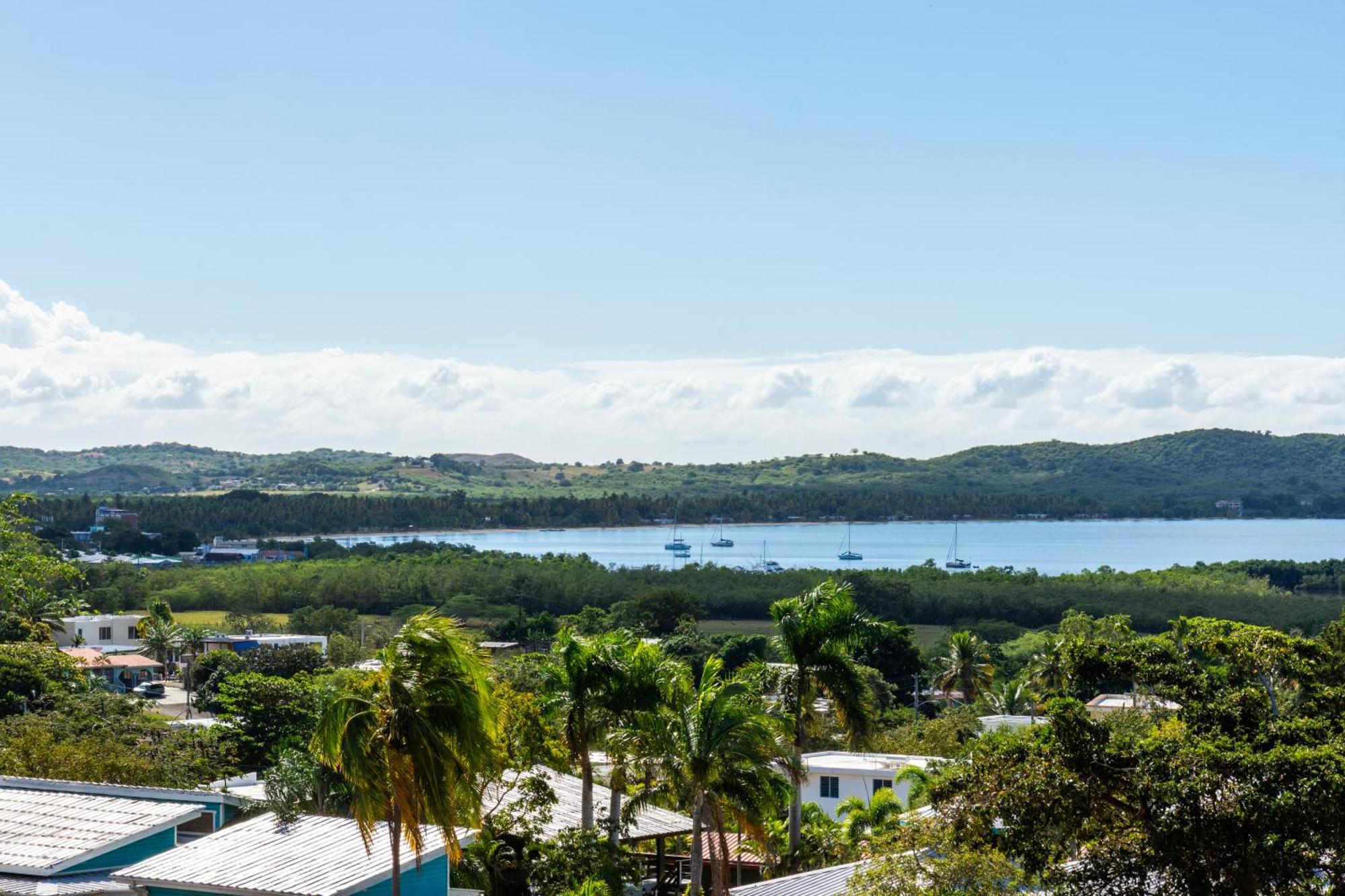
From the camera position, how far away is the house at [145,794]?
1978 cm

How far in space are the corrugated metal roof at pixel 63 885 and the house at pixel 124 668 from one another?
191 ft

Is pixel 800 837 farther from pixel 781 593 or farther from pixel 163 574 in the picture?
pixel 163 574

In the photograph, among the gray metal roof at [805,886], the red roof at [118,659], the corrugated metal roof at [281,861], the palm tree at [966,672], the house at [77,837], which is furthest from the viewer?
the red roof at [118,659]

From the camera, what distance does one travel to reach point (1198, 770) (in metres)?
15.4

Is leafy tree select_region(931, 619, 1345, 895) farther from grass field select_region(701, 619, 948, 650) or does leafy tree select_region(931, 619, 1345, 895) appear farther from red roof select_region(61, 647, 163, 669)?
grass field select_region(701, 619, 948, 650)

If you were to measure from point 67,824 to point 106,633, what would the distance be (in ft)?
270

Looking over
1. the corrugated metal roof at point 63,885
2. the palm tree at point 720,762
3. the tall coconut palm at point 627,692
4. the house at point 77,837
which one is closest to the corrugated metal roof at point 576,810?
the tall coconut palm at point 627,692

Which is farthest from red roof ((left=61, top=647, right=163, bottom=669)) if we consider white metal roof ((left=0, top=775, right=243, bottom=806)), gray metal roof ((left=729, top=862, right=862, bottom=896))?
gray metal roof ((left=729, top=862, right=862, bottom=896))

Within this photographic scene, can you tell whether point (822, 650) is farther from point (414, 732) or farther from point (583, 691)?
point (414, 732)

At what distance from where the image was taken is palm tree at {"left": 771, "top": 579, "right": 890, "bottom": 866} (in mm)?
28688

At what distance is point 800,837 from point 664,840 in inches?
104

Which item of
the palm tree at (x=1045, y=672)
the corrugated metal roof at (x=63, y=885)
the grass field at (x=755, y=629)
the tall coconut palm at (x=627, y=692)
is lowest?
the grass field at (x=755, y=629)

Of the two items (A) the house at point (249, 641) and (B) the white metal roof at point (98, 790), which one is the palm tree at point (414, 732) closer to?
(B) the white metal roof at point (98, 790)

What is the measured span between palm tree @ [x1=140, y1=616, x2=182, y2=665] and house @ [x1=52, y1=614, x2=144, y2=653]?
2097mm
